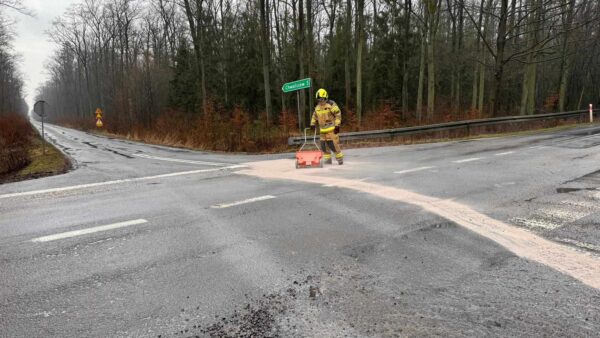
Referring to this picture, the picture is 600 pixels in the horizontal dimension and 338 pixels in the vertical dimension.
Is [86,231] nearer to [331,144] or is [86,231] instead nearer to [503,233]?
[503,233]

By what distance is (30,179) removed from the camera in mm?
10672

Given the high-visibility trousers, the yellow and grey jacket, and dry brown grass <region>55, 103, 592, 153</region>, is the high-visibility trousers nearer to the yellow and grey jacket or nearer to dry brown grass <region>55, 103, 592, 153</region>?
the yellow and grey jacket

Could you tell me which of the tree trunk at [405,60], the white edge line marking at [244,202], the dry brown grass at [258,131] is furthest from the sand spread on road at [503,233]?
the tree trunk at [405,60]

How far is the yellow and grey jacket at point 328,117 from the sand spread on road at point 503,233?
7.83 feet

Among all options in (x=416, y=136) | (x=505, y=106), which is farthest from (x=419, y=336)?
(x=505, y=106)

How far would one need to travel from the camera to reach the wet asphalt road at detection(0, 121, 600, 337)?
301 cm

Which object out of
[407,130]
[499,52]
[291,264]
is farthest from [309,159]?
[499,52]

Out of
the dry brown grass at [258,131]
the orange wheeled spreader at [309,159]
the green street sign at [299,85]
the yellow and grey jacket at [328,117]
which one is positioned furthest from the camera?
the dry brown grass at [258,131]

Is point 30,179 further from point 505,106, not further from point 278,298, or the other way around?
point 505,106

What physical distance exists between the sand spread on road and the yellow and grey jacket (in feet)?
7.83

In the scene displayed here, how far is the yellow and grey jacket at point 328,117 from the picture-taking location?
1066cm

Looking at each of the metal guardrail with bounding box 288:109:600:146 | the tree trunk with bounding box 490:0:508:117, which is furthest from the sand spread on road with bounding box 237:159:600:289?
the tree trunk with bounding box 490:0:508:117

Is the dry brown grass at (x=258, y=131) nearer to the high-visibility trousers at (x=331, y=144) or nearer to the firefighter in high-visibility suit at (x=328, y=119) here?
the high-visibility trousers at (x=331, y=144)

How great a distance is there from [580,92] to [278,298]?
4746 centimetres
